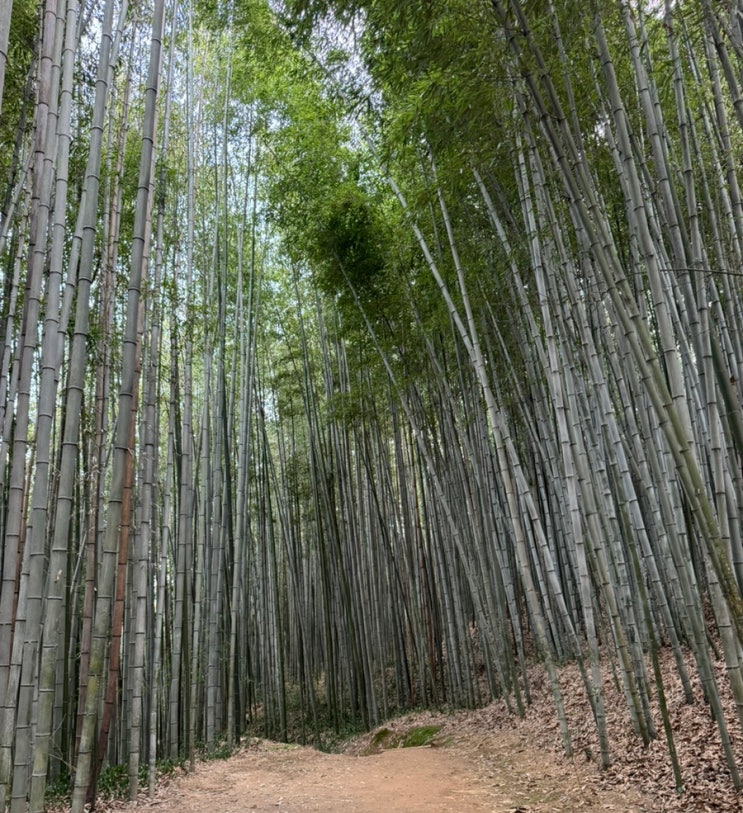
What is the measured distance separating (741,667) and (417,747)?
11.8 feet

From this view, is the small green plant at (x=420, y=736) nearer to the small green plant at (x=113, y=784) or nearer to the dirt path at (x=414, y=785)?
the dirt path at (x=414, y=785)

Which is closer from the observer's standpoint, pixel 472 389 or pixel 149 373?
pixel 149 373

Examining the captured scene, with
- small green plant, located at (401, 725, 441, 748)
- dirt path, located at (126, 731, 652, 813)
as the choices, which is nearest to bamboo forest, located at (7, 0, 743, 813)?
dirt path, located at (126, 731, 652, 813)

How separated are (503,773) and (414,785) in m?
0.54

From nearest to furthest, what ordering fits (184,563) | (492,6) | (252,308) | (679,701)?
(492,6)
(679,701)
(184,563)
(252,308)

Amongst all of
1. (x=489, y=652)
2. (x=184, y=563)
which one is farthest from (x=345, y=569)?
(x=184, y=563)

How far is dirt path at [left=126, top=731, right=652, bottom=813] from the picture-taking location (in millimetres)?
3123

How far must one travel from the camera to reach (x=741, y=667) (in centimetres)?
225

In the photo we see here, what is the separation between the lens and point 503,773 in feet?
12.4

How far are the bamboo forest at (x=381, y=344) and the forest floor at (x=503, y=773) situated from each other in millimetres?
123

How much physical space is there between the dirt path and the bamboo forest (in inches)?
10.8

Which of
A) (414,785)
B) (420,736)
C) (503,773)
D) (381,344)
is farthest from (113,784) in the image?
(381,344)

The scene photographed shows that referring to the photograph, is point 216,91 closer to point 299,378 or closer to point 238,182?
point 238,182

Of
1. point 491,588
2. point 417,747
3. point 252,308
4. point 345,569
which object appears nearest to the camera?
point 417,747
